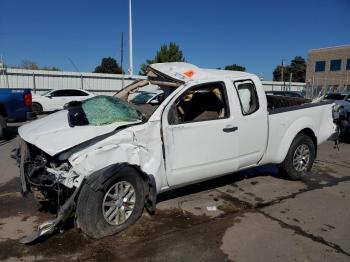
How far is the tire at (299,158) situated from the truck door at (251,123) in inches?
32.4

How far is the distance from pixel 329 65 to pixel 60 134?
5388 centimetres

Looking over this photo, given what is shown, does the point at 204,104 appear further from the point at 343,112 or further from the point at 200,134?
the point at 343,112

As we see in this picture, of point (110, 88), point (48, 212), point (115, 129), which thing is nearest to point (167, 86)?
point (115, 129)

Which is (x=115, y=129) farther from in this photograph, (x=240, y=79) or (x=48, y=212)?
(x=240, y=79)

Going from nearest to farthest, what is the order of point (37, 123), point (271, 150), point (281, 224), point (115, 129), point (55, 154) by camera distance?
point (55, 154) → point (115, 129) → point (281, 224) → point (37, 123) → point (271, 150)

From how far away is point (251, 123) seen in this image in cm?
524

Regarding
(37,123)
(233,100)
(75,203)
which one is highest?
(233,100)

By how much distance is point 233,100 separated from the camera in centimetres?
505

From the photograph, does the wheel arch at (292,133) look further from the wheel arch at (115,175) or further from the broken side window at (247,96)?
the wheel arch at (115,175)

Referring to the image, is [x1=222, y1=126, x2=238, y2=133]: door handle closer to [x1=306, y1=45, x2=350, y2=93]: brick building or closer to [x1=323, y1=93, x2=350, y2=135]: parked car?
[x1=323, y1=93, x2=350, y2=135]: parked car

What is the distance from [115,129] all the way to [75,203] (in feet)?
2.95

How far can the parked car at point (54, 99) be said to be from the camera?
19.3 m

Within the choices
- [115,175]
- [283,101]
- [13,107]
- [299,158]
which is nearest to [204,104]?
[115,175]

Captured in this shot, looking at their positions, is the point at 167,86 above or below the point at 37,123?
above
